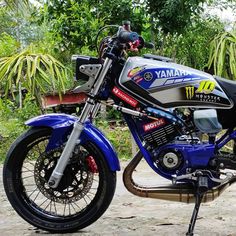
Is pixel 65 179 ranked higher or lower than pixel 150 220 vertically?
higher

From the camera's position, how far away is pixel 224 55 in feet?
18.5

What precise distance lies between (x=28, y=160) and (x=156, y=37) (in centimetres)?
348

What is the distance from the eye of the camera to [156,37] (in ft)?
20.4

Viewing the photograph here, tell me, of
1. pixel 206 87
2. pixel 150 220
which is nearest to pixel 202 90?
pixel 206 87

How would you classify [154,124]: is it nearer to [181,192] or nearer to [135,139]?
[135,139]

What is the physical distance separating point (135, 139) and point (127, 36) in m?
0.58

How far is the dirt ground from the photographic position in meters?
2.81

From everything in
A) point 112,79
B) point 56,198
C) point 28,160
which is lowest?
point 56,198

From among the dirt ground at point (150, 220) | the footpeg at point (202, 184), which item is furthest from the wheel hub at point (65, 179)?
the footpeg at point (202, 184)

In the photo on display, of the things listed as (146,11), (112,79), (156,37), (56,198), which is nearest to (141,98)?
(112,79)

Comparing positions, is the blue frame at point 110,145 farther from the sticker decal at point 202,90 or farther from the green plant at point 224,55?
the green plant at point 224,55

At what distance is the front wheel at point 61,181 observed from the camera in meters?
2.82

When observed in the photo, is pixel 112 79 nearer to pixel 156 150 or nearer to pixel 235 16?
pixel 156 150

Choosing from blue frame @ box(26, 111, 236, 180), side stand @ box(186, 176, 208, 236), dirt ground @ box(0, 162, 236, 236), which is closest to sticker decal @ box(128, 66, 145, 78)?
blue frame @ box(26, 111, 236, 180)
